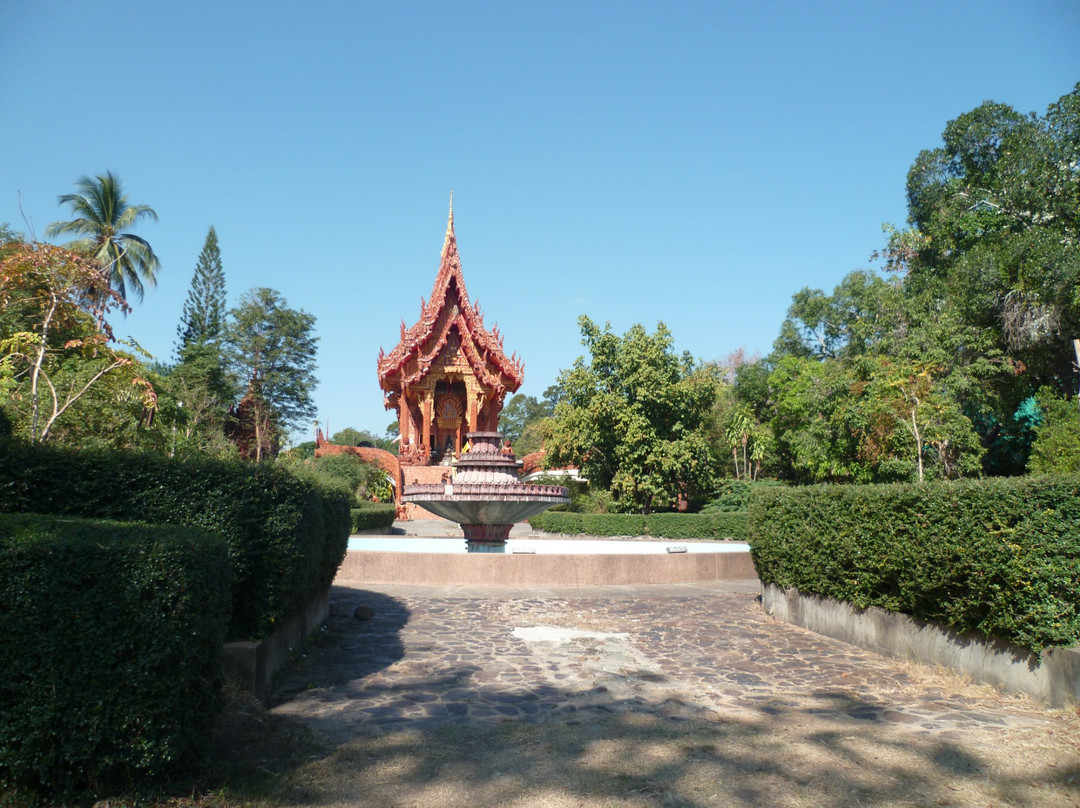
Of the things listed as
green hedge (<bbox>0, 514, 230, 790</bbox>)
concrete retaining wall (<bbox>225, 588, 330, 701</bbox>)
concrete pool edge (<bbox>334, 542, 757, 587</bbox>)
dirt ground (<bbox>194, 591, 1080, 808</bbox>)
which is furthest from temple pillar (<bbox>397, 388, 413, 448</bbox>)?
green hedge (<bbox>0, 514, 230, 790</bbox>)

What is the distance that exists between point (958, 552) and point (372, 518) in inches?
813

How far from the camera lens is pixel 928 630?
755 centimetres

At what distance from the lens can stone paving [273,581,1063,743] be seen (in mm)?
5938

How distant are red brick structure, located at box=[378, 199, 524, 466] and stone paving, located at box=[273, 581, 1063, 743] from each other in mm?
27266

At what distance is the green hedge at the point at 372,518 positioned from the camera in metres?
23.4

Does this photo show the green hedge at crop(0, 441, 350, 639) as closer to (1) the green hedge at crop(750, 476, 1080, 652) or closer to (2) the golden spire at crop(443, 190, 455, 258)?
(1) the green hedge at crop(750, 476, 1080, 652)

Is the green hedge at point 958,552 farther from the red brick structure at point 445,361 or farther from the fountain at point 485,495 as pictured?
the red brick structure at point 445,361

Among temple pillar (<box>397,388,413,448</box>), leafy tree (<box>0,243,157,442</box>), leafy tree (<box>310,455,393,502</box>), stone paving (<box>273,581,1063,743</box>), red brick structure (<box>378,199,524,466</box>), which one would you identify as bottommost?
stone paving (<box>273,581,1063,743</box>)

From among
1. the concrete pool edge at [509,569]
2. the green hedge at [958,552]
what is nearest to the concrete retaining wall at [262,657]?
the concrete pool edge at [509,569]

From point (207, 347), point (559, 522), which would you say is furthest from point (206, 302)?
point (559, 522)

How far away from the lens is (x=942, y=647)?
7324mm

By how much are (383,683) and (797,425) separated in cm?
3613

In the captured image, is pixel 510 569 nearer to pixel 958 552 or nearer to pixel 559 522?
pixel 958 552

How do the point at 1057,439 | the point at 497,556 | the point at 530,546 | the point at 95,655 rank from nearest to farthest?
the point at 95,655, the point at 497,556, the point at 530,546, the point at 1057,439
